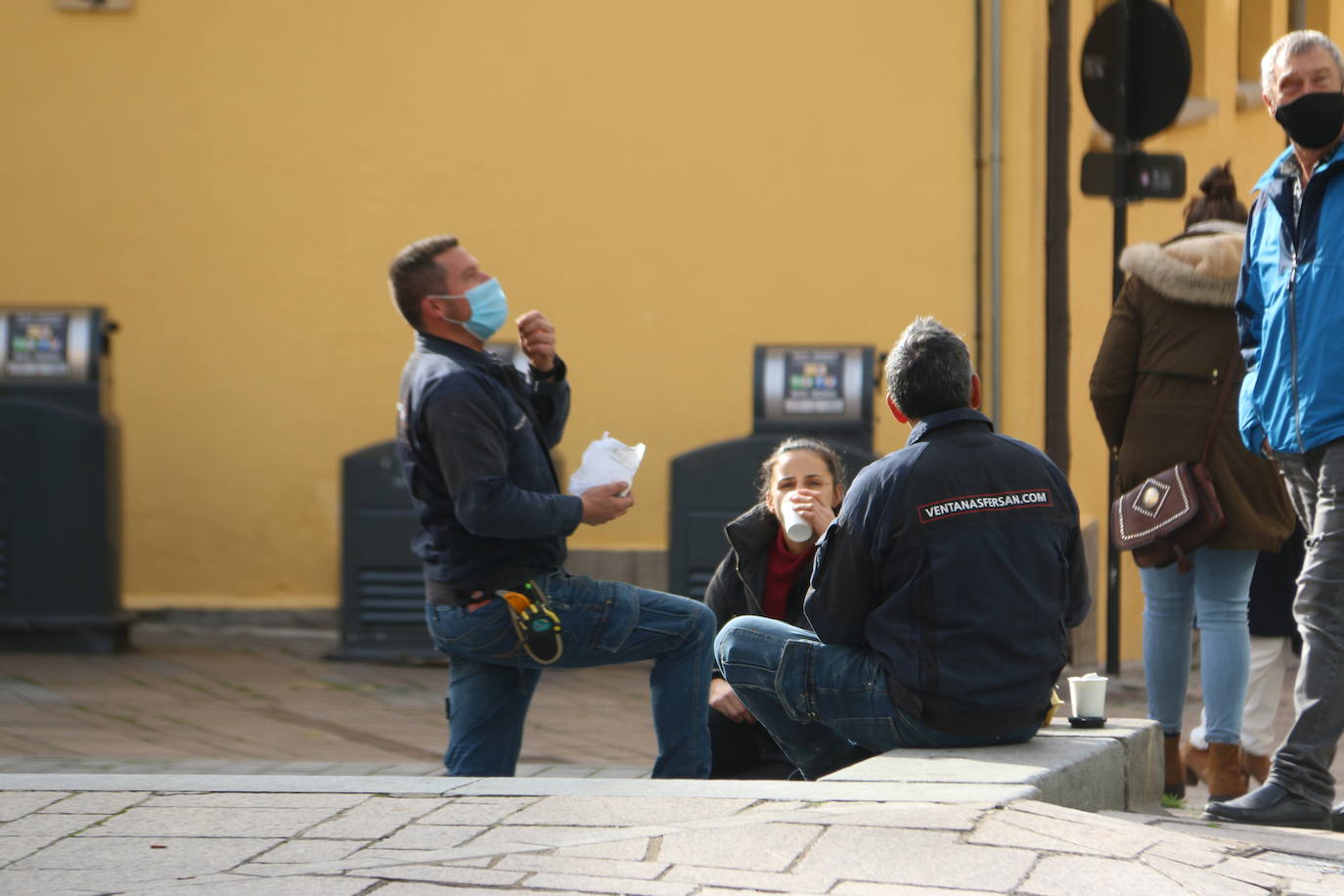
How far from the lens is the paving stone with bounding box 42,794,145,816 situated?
4273 millimetres

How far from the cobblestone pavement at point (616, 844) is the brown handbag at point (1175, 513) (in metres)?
1.15

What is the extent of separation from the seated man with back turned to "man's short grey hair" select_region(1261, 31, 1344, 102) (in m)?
1.05

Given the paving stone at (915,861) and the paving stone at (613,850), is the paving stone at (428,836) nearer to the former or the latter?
the paving stone at (613,850)

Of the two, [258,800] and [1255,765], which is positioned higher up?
[258,800]

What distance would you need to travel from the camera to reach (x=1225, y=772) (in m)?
5.26

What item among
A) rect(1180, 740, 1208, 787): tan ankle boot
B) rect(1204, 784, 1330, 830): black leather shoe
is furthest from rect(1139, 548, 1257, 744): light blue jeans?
rect(1204, 784, 1330, 830): black leather shoe

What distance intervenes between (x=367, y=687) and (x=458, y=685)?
2995 mm

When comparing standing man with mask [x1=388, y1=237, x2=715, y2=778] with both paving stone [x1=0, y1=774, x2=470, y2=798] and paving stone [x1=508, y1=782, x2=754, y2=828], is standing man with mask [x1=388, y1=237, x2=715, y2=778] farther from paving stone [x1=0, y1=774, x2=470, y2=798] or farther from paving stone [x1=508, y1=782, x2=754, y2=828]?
paving stone [x1=508, y1=782, x2=754, y2=828]

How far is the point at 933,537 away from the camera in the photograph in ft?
13.7

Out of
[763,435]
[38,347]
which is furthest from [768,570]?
[38,347]

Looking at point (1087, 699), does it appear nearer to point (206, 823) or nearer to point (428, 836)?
point (428, 836)

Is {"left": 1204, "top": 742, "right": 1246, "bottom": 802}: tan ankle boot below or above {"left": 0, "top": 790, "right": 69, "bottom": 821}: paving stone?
below

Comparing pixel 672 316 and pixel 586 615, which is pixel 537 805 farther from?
pixel 672 316

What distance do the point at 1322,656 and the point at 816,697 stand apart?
116 centimetres
